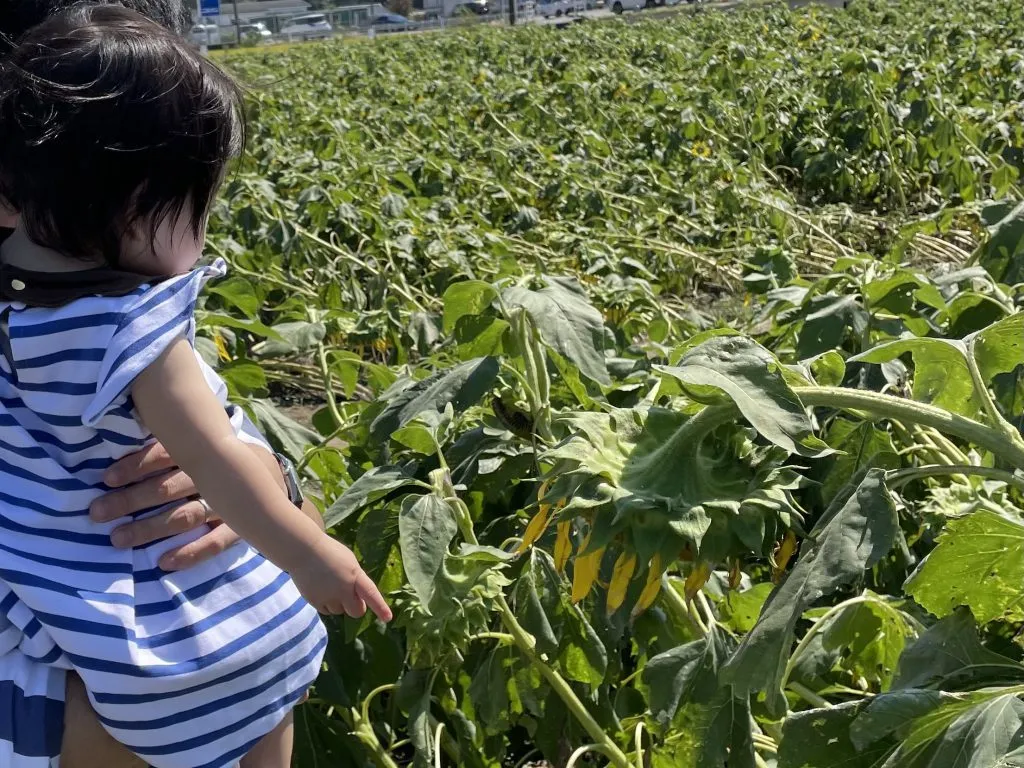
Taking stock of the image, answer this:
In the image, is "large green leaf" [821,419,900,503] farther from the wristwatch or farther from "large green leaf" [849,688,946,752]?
the wristwatch

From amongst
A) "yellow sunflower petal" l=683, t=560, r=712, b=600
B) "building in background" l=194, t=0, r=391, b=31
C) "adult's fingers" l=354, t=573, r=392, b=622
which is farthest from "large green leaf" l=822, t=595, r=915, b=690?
"building in background" l=194, t=0, r=391, b=31

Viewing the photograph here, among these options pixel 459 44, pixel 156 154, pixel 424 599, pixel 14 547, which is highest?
pixel 156 154

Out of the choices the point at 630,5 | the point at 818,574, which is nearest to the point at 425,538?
the point at 818,574

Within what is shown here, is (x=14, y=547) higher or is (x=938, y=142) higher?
(x=14, y=547)

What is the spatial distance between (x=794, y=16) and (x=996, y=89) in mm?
5920

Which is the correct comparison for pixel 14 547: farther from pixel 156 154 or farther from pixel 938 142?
pixel 938 142

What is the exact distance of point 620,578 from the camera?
88 centimetres

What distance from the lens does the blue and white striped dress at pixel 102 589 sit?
3.31 ft

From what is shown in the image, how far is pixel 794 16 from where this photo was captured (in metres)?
11.3

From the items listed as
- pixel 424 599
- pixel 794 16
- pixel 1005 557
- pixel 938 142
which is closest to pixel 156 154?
pixel 424 599

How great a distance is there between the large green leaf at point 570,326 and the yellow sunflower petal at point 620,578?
41 centimetres

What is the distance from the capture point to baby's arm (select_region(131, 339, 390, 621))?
102 centimetres

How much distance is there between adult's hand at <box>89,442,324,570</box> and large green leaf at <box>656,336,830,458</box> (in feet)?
1.51

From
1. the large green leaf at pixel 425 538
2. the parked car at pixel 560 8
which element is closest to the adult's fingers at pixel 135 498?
the large green leaf at pixel 425 538
